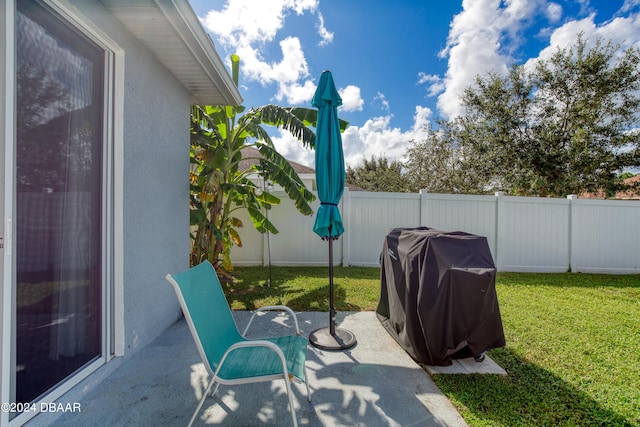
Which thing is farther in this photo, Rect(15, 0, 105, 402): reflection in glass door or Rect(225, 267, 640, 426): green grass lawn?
Rect(225, 267, 640, 426): green grass lawn

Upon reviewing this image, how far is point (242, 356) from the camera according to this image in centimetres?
231

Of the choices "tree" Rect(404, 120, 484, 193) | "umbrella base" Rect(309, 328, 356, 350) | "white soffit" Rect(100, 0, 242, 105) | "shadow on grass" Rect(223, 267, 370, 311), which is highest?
"tree" Rect(404, 120, 484, 193)

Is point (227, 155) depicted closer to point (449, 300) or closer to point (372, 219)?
point (449, 300)

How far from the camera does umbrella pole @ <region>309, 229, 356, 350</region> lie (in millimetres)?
3322

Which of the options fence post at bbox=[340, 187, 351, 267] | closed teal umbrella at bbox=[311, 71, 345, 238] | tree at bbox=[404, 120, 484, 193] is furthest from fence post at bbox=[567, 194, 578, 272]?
closed teal umbrella at bbox=[311, 71, 345, 238]

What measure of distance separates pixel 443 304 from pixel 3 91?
3779 mm

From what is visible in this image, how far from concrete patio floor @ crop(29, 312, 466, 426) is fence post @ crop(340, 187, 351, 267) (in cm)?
474

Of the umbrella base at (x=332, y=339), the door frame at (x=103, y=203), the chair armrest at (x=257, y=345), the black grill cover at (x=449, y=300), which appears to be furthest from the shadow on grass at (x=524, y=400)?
the door frame at (x=103, y=203)

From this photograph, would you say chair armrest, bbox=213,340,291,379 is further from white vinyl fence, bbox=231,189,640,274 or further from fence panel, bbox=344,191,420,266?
fence panel, bbox=344,191,420,266

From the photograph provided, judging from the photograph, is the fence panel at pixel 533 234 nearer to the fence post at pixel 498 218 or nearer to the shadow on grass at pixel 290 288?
the fence post at pixel 498 218

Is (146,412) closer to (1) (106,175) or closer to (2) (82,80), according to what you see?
(1) (106,175)

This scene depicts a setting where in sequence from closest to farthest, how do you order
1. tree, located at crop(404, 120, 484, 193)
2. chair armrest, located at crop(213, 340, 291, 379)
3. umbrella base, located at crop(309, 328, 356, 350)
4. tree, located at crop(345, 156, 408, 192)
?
1. chair armrest, located at crop(213, 340, 291, 379)
2. umbrella base, located at crop(309, 328, 356, 350)
3. tree, located at crop(404, 120, 484, 193)
4. tree, located at crop(345, 156, 408, 192)

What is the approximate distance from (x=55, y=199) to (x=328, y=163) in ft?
8.42

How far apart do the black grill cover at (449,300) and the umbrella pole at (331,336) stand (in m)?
0.74
